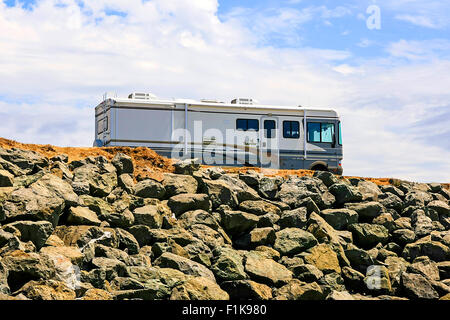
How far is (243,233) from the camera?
14.9 m

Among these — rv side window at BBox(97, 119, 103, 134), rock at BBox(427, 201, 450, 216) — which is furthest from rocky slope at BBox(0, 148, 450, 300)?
rv side window at BBox(97, 119, 103, 134)

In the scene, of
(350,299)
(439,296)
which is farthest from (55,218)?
(439,296)

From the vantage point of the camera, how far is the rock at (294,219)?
15.5 m

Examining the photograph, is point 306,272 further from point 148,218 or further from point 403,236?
point 403,236

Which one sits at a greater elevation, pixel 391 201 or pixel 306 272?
pixel 391 201

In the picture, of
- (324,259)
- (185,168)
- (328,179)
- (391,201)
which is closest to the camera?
(324,259)

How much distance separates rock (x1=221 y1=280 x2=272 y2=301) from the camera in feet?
38.7

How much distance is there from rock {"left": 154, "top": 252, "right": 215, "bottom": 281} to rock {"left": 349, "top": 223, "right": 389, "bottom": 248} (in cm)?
609

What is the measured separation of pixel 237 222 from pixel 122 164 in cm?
363

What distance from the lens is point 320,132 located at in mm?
26500

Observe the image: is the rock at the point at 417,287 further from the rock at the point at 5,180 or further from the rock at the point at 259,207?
the rock at the point at 5,180

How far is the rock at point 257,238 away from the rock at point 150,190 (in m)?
2.29

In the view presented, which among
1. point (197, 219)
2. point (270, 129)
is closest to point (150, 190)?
point (197, 219)

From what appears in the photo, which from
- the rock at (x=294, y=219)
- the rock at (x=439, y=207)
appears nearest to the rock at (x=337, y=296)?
the rock at (x=294, y=219)
